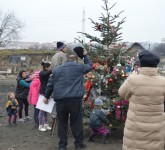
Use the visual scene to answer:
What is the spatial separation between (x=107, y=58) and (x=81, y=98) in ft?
5.59

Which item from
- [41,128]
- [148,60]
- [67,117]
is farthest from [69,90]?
[41,128]

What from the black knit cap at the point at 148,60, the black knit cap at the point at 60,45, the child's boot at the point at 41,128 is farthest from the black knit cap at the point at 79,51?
the child's boot at the point at 41,128

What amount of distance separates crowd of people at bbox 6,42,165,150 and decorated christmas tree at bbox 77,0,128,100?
419mm

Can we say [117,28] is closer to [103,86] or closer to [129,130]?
[103,86]

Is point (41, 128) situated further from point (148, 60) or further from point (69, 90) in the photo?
point (148, 60)

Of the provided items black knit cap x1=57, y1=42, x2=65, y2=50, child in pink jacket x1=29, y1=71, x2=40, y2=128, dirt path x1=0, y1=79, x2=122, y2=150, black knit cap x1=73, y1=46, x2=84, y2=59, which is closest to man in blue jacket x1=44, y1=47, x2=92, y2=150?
black knit cap x1=73, y1=46, x2=84, y2=59

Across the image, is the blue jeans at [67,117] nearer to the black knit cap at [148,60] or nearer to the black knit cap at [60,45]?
the black knit cap at [60,45]

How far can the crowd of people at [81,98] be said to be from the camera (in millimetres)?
4699

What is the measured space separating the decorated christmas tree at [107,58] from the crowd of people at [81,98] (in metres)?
0.42

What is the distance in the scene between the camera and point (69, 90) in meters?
6.67

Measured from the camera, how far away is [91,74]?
8219 millimetres

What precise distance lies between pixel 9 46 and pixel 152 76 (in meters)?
71.5

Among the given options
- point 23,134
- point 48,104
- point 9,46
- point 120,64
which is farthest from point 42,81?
point 9,46

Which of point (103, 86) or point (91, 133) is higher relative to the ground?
point (103, 86)
